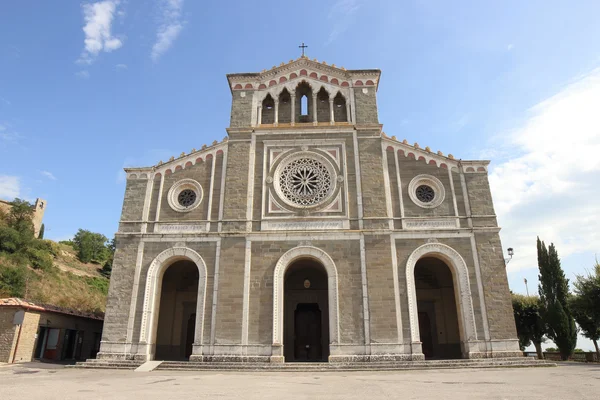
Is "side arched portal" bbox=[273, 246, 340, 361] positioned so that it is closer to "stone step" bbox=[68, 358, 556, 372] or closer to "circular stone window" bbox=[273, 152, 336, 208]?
"stone step" bbox=[68, 358, 556, 372]

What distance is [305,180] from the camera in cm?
2228

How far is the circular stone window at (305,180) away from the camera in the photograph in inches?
858

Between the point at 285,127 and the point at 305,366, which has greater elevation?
the point at 285,127

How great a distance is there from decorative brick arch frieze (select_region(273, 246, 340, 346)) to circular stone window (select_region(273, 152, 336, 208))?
2.59 m

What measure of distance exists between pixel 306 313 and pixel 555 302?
15.5 m

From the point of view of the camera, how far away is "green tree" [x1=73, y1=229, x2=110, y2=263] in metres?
60.8

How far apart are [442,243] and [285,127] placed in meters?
10.6

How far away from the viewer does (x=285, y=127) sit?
76.3 ft

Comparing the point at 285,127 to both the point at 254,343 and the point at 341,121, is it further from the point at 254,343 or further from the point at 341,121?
the point at 254,343

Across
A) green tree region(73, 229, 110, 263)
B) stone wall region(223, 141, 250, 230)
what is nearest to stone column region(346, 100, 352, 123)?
stone wall region(223, 141, 250, 230)

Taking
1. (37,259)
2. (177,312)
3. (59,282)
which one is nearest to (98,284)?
(59,282)

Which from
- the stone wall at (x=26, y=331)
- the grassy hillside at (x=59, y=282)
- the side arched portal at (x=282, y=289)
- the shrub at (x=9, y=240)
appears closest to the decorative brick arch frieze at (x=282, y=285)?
the side arched portal at (x=282, y=289)

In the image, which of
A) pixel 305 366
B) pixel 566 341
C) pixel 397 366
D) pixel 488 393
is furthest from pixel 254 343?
pixel 566 341

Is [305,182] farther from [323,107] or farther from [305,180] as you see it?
[323,107]
